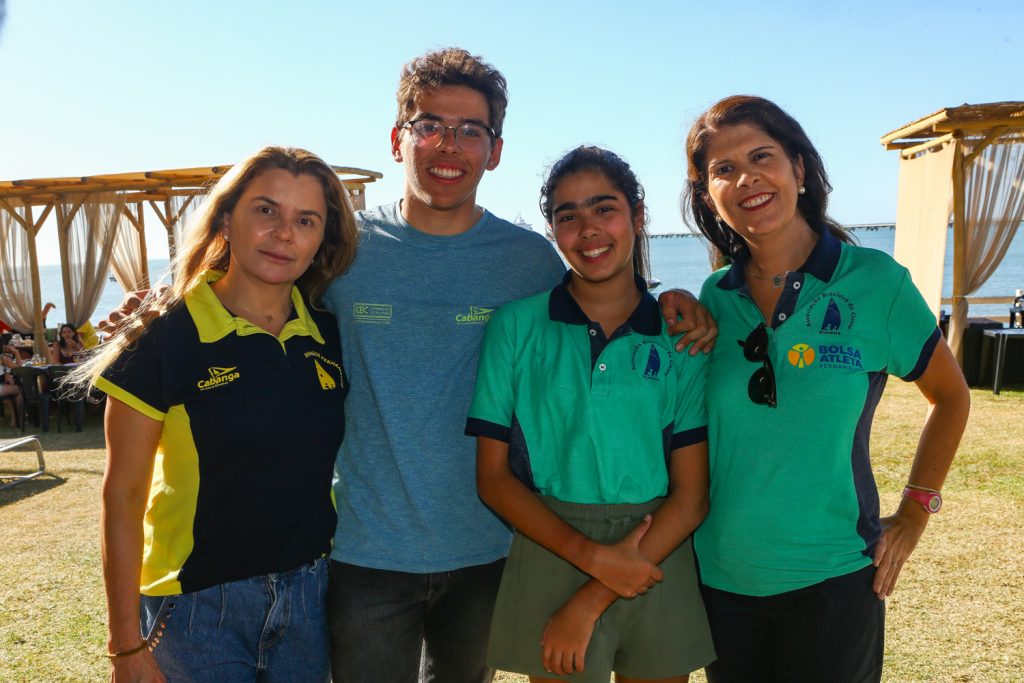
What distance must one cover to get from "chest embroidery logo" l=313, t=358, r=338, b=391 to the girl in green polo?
404 millimetres

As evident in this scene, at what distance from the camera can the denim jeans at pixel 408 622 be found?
6.70 feet

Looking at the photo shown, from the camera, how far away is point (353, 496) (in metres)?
2.08

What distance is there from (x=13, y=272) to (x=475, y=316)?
56.1 ft

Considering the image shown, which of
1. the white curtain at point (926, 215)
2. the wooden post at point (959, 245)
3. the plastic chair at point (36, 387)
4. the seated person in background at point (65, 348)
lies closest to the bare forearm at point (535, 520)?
the plastic chair at point (36, 387)

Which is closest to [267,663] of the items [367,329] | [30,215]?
[367,329]

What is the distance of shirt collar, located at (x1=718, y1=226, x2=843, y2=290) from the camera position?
1.93 metres

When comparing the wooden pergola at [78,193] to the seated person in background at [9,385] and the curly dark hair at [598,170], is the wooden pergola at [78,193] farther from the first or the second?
the curly dark hair at [598,170]

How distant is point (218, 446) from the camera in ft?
5.96

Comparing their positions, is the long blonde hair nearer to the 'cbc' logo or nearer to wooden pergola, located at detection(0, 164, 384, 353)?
the 'cbc' logo

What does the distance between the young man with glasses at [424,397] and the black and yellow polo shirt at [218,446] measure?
0.65 ft

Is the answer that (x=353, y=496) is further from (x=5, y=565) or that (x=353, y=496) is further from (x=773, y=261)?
(x=5, y=565)

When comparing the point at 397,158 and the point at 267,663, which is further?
the point at 397,158

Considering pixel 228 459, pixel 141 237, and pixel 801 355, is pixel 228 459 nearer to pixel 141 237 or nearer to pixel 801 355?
pixel 801 355

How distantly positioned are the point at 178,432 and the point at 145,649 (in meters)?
0.50
